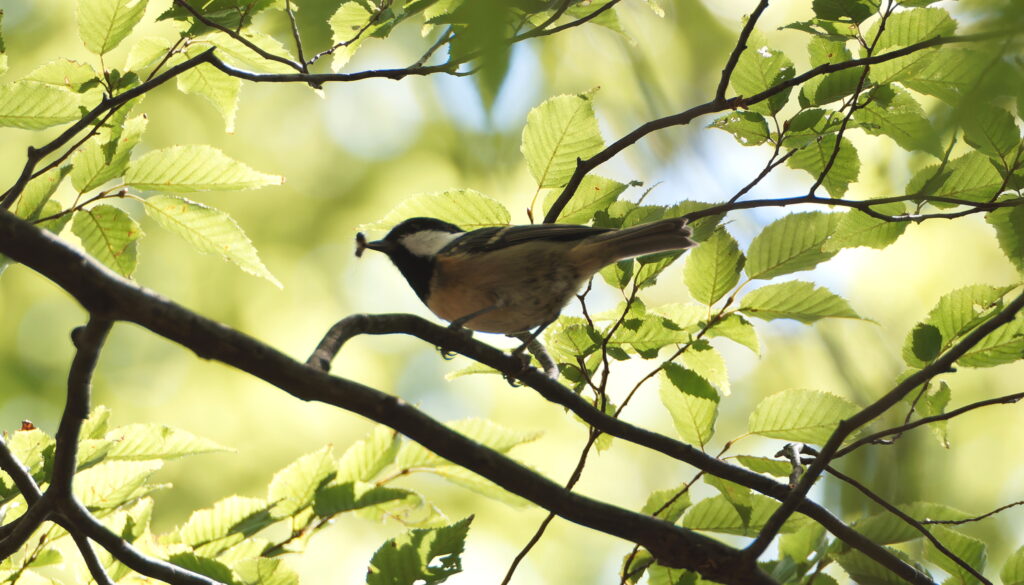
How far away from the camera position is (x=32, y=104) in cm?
273

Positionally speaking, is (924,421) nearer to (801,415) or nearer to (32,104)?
(801,415)

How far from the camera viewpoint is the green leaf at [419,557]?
220cm

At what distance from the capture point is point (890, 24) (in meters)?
2.71

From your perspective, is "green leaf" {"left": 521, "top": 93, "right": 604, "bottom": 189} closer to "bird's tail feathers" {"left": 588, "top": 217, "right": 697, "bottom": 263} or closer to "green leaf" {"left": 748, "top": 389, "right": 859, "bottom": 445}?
"bird's tail feathers" {"left": 588, "top": 217, "right": 697, "bottom": 263}

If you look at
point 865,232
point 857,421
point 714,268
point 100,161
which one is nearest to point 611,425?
point 714,268

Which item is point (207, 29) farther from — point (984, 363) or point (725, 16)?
point (725, 16)

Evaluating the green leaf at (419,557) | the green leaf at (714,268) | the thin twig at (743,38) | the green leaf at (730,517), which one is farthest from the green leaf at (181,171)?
the green leaf at (730,517)

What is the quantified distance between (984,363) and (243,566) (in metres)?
2.30

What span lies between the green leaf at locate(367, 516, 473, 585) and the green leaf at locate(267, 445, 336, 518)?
0.51m

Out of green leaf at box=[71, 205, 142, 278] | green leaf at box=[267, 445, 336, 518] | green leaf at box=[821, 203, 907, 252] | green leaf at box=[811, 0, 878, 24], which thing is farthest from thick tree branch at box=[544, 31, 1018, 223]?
green leaf at box=[71, 205, 142, 278]

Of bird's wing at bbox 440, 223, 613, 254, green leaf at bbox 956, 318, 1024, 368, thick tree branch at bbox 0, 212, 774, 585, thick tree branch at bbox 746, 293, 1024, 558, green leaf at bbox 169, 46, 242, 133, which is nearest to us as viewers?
thick tree branch at bbox 0, 212, 774, 585

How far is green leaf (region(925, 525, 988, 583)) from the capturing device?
2.62 metres

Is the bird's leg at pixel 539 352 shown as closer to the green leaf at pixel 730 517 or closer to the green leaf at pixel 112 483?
the green leaf at pixel 730 517

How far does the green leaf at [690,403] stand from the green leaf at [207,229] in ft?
4.46
